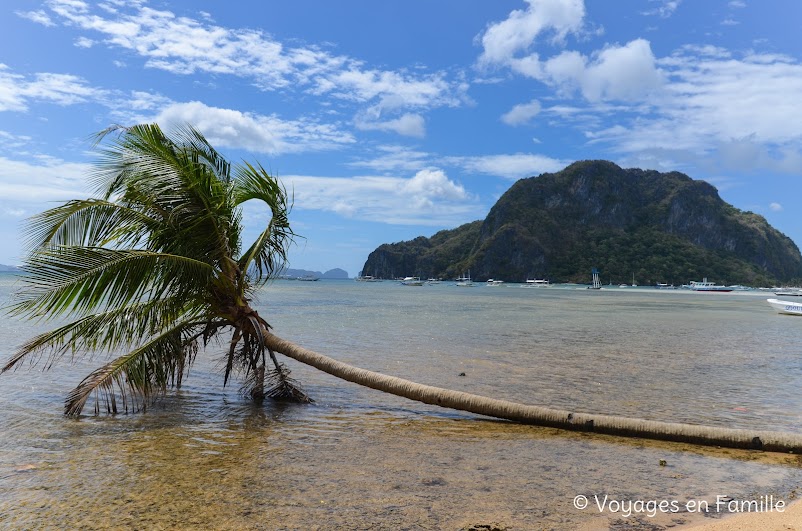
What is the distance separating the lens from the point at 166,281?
904cm

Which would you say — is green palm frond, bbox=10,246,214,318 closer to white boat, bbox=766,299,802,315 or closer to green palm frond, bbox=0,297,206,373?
green palm frond, bbox=0,297,206,373

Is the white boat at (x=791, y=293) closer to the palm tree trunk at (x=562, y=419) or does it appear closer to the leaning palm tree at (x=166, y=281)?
the palm tree trunk at (x=562, y=419)

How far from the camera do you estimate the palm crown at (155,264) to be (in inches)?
332

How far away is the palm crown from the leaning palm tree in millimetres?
18

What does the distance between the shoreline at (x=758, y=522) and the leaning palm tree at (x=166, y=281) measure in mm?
2692

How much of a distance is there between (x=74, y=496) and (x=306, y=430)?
338 centimetres

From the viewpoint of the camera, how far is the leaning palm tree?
8109mm

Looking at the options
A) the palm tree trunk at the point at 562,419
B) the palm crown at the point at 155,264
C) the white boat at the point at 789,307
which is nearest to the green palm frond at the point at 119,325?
the palm crown at the point at 155,264

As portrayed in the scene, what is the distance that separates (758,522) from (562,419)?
12.0ft

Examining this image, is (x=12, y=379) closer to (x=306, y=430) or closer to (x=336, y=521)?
(x=306, y=430)

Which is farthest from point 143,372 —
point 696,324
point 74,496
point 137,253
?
point 696,324

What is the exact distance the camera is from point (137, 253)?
8.58 meters

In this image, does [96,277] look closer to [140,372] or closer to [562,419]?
[140,372]

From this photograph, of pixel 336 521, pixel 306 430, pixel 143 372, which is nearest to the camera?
pixel 336 521
